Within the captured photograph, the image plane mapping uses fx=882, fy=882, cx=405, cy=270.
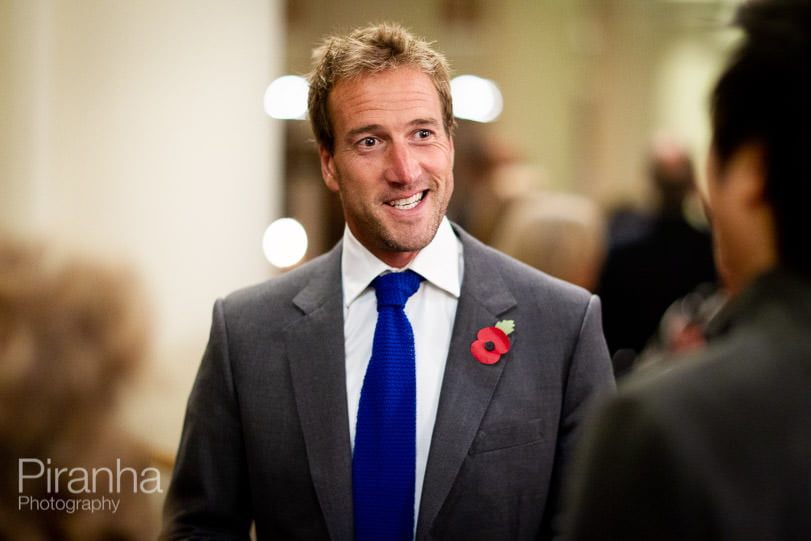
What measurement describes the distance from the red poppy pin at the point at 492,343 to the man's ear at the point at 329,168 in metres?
0.41

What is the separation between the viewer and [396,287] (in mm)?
1621

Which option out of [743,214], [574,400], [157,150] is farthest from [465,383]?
[157,150]

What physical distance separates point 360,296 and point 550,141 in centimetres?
582

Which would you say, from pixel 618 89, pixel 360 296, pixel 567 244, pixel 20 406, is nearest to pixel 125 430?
pixel 20 406

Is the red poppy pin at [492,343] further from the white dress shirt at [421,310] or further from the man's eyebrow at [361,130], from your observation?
the man's eyebrow at [361,130]

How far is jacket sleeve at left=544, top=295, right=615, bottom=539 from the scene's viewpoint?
1563 millimetres

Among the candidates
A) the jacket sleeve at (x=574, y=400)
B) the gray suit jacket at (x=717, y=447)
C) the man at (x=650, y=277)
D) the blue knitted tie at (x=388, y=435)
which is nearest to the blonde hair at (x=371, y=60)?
the blue knitted tie at (x=388, y=435)

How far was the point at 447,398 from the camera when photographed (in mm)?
1536

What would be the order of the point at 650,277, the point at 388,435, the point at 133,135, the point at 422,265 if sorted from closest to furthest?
the point at 388,435 → the point at 422,265 → the point at 133,135 → the point at 650,277

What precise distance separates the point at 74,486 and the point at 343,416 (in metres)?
0.96

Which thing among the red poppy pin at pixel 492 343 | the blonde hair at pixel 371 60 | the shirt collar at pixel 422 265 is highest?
the blonde hair at pixel 371 60

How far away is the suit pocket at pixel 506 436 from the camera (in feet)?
5.01

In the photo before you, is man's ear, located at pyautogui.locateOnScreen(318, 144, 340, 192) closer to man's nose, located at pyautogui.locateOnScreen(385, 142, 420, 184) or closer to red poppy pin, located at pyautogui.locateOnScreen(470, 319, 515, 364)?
man's nose, located at pyautogui.locateOnScreen(385, 142, 420, 184)

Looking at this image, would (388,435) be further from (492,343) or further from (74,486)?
(74,486)
